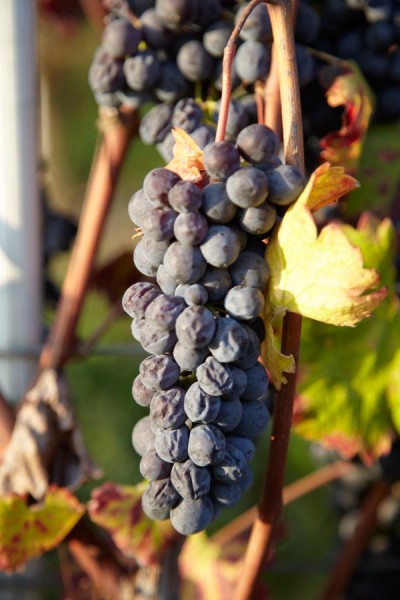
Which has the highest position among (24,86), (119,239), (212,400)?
(24,86)

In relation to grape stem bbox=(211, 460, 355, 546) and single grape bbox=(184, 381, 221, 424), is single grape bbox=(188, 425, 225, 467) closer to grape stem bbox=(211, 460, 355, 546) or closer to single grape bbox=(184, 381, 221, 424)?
single grape bbox=(184, 381, 221, 424)

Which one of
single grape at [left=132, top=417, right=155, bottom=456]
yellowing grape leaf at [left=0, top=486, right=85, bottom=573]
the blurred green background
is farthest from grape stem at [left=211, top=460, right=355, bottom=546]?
single grape at [left=132, top=417, right=155, bottom=456]

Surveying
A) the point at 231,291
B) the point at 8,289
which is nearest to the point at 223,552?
the point at 8,289

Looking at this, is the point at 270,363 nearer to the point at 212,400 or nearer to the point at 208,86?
the point at 212,400

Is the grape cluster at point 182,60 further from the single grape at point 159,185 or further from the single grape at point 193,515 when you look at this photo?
the single grape at point 193,515

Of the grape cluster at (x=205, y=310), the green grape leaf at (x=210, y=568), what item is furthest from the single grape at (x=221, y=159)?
the green grape leaf at (x=210, y=568)

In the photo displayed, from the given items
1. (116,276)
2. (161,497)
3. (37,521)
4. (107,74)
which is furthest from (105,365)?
(161,497)
